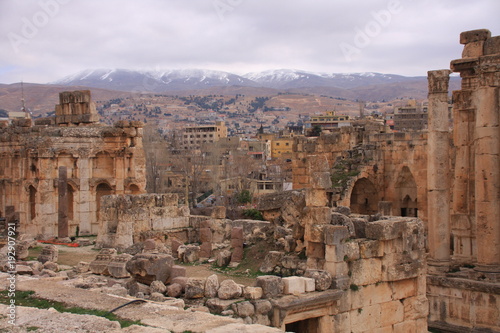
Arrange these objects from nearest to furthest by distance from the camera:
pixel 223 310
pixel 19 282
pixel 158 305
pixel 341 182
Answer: pixel 158 305 → pixel 223 310 → pixel 19 282 → pixel 341 182

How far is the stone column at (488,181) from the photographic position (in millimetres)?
16031

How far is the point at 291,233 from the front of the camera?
12.8 metres

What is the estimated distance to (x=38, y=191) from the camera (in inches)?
777

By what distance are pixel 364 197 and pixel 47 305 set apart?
18.6 meters

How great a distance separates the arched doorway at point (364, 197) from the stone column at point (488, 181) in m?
9.11

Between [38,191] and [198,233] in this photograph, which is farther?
[38,191]

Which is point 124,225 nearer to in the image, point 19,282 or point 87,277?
point 87,277

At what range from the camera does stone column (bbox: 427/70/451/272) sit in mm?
17266

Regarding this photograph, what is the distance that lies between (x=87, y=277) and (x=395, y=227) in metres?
5.71

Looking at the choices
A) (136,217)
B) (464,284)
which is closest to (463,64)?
(464,284)

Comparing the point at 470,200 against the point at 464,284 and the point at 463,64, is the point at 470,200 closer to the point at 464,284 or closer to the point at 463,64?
the point at 464,284

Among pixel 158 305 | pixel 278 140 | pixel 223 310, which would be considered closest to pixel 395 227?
pixel 223 310

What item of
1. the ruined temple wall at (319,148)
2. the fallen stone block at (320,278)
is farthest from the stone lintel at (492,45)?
the ruined temple wall at (319,148)

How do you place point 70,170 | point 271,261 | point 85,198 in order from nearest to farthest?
1. point 271,261
2. point 70,170
3. point 85,198
